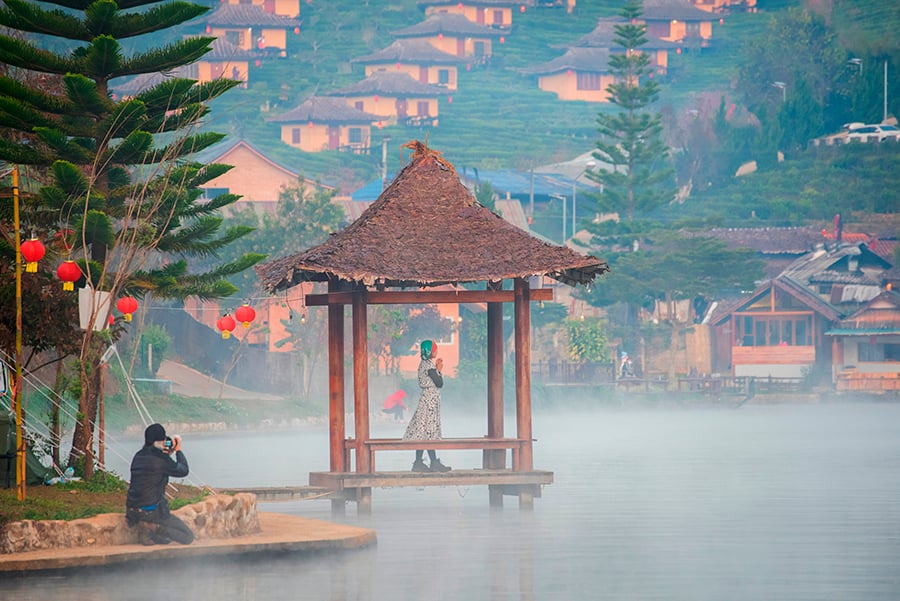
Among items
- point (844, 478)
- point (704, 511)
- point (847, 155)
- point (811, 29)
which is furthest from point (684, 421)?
point (811, 29)

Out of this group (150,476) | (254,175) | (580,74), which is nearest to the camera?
(150,476)

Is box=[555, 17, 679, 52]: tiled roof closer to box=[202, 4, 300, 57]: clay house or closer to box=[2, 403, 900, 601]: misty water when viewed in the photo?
box=[202, 4, 300, 57]: clay house

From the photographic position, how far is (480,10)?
128 meters

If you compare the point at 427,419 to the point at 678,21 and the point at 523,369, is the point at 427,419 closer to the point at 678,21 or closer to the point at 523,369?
the point at 523,369

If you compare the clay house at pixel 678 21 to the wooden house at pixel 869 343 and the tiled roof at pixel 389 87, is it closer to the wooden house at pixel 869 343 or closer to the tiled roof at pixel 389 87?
the tiled roof at pixel 389 87

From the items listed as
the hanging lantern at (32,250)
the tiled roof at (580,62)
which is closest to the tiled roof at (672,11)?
the tiled roof at (580,62)

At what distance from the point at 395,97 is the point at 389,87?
72cm

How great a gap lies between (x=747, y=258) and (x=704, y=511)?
42606 millimetres

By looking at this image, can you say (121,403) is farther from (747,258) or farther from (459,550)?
(747,258)

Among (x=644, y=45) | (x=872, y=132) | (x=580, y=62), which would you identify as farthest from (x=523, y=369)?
(x=644, y=45)

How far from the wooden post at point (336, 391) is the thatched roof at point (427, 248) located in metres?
0.60

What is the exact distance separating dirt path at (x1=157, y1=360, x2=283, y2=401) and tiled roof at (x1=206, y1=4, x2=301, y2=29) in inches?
2705

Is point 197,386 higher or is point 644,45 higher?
point 644,45

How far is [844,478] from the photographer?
27.2 m
